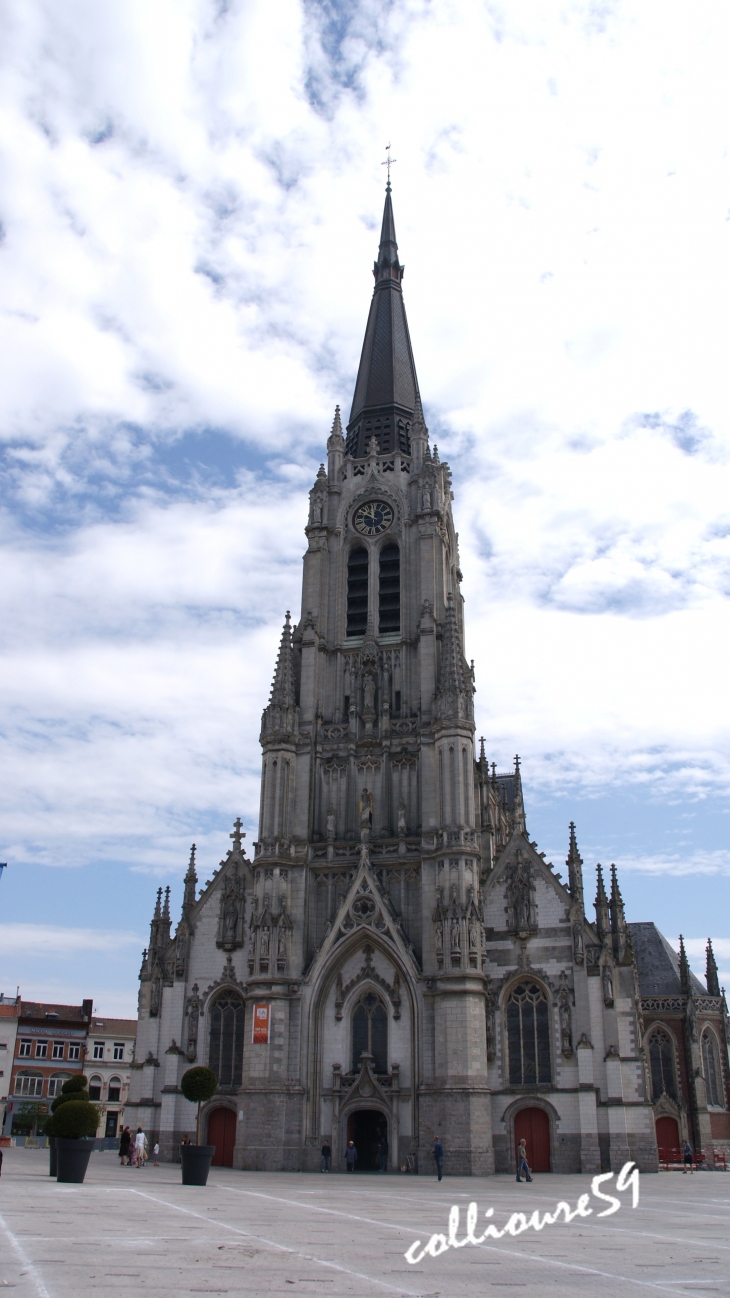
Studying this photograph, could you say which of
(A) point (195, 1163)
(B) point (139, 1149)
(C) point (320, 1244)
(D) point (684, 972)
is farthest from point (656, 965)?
(C) point (320, 1244)

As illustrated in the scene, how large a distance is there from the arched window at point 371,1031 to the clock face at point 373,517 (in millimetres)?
22724

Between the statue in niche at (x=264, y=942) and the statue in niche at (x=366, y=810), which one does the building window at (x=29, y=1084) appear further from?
the statue in niche at (x=366, y=810)

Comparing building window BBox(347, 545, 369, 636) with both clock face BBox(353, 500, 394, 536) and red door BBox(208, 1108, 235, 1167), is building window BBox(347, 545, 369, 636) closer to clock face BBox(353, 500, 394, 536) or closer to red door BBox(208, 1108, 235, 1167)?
clock face BBox(353, 500, 394, 536)

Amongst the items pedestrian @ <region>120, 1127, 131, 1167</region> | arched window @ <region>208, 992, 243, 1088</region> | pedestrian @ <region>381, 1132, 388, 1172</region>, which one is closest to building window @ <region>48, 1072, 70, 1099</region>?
arched window @ <region>208, 992, 243, 1088</region>

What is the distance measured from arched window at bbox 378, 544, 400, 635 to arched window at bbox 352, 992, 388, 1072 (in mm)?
17438

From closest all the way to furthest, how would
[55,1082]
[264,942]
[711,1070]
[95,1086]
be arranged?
[264,942] < [711,1070] < [55,1082] < [95,1086]

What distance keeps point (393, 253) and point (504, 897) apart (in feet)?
142

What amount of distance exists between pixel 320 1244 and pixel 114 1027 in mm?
73832

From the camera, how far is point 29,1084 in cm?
7719

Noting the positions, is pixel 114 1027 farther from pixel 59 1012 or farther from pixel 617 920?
pixel 617 920

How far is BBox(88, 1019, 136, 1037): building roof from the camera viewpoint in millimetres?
82062

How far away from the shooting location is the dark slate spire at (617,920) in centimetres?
4219

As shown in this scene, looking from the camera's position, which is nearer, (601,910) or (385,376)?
(601,910)

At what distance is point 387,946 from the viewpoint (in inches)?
1656
